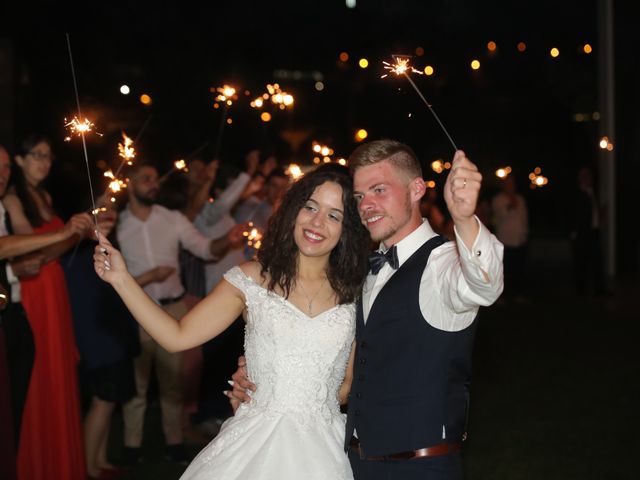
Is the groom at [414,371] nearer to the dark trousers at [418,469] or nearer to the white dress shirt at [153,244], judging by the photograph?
the dark trousers at [418,469]

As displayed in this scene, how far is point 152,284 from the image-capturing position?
6.21 metres

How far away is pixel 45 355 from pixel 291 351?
2329mm

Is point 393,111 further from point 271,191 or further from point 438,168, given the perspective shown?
point 438,168

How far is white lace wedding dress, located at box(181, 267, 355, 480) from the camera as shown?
132 inches

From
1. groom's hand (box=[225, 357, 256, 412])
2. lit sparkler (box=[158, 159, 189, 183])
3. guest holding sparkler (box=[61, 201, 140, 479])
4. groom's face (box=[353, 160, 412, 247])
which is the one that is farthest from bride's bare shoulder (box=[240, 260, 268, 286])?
guest holding sparkler (box=[61, 201, 140, 479])

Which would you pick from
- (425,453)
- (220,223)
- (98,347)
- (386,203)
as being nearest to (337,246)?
(386,203)

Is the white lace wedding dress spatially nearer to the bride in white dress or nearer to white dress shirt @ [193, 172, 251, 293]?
the bride in white dress

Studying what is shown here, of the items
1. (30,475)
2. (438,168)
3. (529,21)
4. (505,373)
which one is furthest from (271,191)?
(529,21)

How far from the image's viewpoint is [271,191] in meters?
8.05

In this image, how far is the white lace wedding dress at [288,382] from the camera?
336 cm

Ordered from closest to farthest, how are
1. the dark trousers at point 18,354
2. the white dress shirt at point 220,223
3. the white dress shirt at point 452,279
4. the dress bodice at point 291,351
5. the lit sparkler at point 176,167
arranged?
the white dress shirt at point 452,279 < the dress bodice at point 291,351 < the dark trousers at point 18,354 < the lit sparkler at point 176,167 < the white dress shirt at point 220,223

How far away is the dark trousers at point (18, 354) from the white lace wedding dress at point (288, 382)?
179 cm

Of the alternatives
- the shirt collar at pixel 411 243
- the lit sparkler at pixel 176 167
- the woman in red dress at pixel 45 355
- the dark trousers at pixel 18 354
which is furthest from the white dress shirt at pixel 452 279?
the woman in red dress at pixel 45 355

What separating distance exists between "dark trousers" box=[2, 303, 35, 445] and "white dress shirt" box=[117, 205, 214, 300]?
Result: 133 cm
